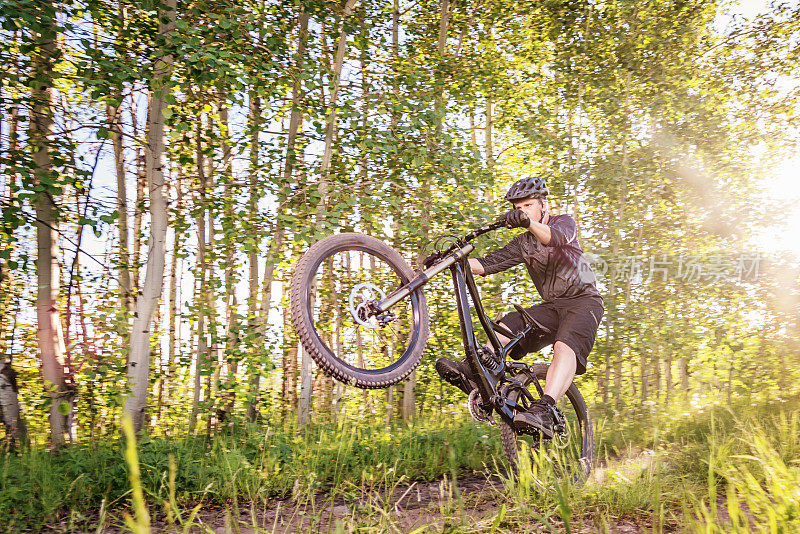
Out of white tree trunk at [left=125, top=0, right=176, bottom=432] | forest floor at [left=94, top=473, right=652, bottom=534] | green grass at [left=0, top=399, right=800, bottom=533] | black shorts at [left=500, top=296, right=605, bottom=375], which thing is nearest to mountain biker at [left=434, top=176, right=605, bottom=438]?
black shorts at [left=500, top=296, right=605, bottom=375]

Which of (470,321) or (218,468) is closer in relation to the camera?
(470,321)

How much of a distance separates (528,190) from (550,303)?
3.23ft

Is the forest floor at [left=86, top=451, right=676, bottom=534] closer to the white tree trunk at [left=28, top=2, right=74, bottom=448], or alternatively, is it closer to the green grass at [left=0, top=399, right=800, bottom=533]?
the green grass at [left=0, top=399, right=800, bottom=533]

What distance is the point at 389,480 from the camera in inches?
171

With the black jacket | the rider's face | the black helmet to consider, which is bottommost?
the black jacket

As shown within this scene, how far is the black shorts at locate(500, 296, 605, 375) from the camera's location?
3.73 m

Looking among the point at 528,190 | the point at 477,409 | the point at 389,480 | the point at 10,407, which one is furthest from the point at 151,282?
the point at 528,190

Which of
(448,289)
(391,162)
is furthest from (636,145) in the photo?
(391,162)

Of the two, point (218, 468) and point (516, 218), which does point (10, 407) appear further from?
point (516, 218)

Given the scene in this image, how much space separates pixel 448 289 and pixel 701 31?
664cm

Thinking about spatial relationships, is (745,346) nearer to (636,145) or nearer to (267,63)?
(636,145)

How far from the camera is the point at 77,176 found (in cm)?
430

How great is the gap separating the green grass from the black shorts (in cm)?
76

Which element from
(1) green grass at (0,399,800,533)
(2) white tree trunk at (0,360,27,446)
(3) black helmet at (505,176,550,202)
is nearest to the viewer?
(1) green grass at (0,399,800,533)
